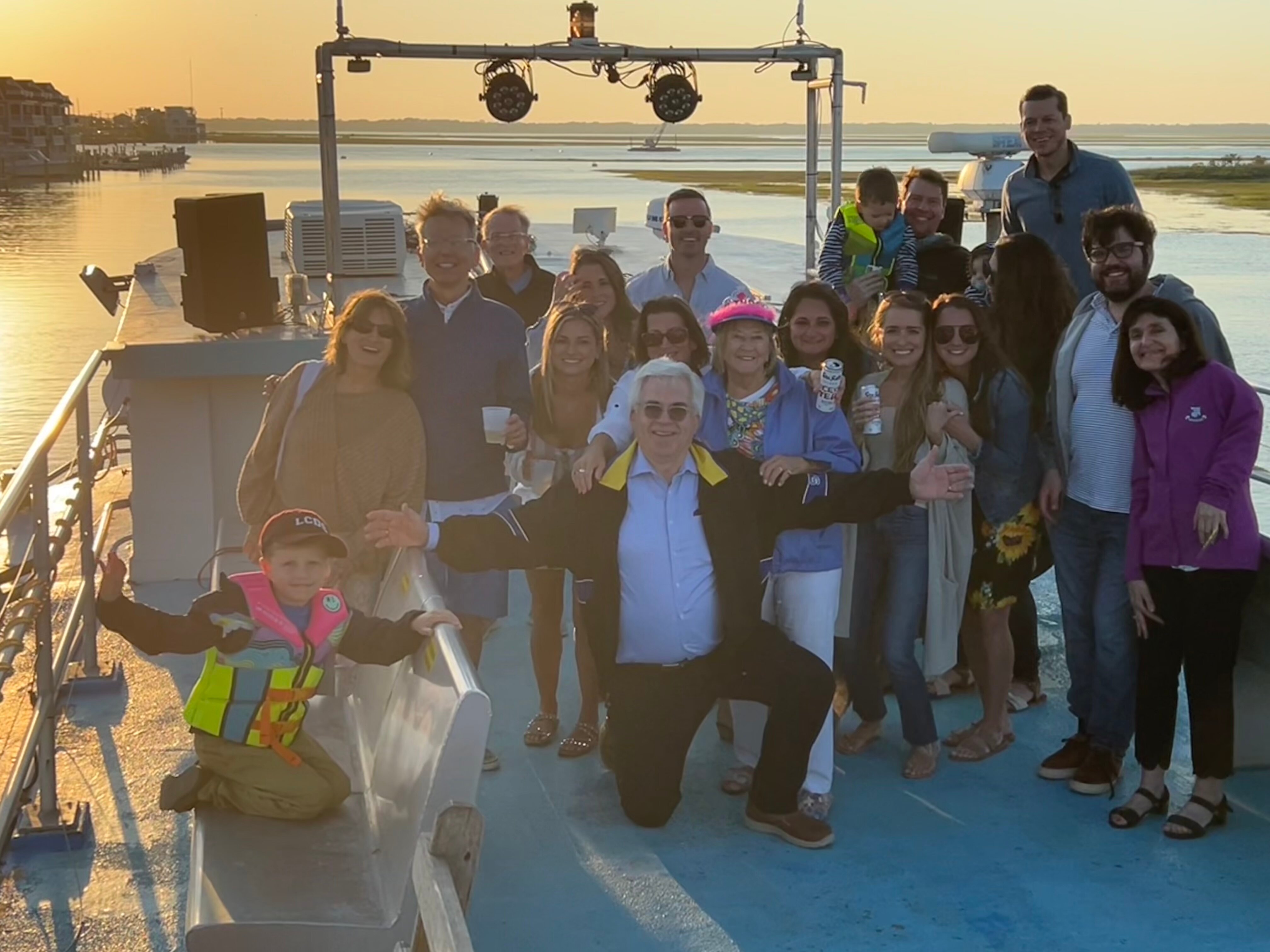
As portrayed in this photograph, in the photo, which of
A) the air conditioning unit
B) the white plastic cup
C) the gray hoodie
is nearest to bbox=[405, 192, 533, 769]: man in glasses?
the white plastic cup

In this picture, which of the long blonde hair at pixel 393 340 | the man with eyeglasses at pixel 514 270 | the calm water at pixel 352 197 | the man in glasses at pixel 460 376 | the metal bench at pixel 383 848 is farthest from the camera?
the calm water at pixel 352 197

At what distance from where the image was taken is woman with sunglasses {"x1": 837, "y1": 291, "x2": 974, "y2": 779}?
4469mm

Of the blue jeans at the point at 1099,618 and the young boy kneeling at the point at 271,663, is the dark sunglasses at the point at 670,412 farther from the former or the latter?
the blue jeans at the point at 1099,618

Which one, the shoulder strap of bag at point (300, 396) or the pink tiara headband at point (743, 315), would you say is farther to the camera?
the shoulder strap of bag at point (300, 396)

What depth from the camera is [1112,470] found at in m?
4.26

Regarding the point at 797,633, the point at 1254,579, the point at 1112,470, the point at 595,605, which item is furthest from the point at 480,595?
the point at 1254,579

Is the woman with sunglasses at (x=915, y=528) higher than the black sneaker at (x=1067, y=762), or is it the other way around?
the woman with sunglasses at (x=915, y=528)

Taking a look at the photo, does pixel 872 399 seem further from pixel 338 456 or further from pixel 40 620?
pixel 40 620

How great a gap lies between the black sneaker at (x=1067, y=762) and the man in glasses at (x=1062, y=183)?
5.22 feet

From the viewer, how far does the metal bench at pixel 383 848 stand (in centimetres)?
272

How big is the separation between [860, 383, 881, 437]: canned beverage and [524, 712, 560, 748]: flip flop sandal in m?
1.45

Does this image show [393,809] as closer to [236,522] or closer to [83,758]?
[83,758]

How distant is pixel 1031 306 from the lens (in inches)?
182

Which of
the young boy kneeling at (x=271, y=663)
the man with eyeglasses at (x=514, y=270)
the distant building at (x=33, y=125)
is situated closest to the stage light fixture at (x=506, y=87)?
the man with eyeglasses at (x=514, y=270)
